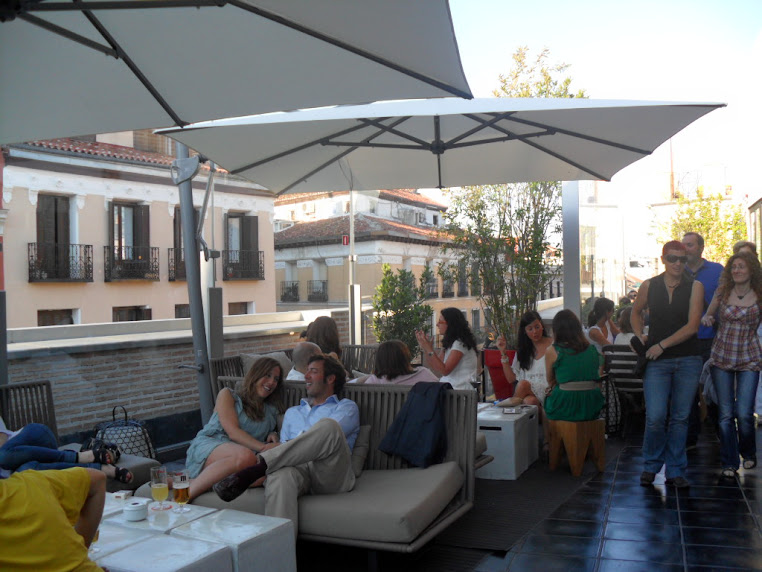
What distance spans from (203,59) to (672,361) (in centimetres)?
348

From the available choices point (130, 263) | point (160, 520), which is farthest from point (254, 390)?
point (130, 263)

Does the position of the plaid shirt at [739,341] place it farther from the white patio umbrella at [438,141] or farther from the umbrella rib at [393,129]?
the umbrella rib at [393,129]

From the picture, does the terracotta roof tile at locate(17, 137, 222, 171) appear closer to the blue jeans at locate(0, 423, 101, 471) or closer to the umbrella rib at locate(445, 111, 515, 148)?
the umbrella rib at locate(445, 111, 515, 148)

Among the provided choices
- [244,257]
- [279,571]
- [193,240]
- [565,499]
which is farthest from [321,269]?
[279,571]

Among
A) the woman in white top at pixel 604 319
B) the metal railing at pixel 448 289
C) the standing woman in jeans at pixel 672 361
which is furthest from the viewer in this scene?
the metal railing at pixel 448 289

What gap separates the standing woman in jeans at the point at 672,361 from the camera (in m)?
4.92

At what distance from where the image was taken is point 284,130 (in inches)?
218

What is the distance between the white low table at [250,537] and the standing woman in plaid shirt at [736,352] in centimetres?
350

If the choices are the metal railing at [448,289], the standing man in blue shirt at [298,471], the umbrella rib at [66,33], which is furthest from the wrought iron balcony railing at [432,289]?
the umbrella rib at [66,33]

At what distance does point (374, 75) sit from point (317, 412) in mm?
1943

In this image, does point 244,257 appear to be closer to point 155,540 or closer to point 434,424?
point 434,424

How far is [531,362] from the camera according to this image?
20.4 feet

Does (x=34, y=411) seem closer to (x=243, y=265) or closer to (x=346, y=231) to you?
(x=243, y=265)

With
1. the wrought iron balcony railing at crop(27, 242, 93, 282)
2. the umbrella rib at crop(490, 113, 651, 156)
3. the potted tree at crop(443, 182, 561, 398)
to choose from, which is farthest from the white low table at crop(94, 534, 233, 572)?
the potted tree at crop(443, 182, 561, 398)
